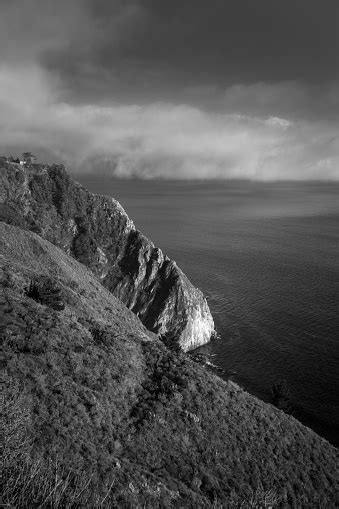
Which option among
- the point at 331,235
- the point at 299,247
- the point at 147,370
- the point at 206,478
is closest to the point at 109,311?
the point at 147,370

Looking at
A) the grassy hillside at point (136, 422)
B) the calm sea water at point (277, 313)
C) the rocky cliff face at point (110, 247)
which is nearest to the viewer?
the grassy hillside at point (136, 422)

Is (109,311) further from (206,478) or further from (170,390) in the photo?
(206,478)

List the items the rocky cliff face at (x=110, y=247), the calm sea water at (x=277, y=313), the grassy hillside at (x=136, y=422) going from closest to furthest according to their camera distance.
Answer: the grassy hillside at (x=136, y=422)
the calm sea water at (x=277, y=313)
the rocky cliff face at (x=110, y=247)

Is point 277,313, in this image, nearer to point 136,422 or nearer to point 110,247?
point 110,247

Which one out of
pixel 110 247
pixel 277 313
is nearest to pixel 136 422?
pixel 110 247

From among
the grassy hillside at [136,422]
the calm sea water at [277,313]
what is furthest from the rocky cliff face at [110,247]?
the grassy hillside at [136,422]

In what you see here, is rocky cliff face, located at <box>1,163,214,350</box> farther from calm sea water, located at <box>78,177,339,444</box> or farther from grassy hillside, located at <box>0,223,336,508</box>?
grassy hillside, located at <box>0,223,336,508</box>

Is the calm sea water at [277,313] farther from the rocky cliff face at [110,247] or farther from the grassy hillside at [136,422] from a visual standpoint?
the grassy hillside at [136,422]
